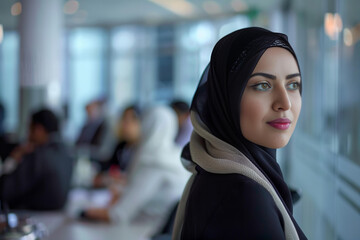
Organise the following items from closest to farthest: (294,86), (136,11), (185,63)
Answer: (294,86) < (136,11) < (185,63)

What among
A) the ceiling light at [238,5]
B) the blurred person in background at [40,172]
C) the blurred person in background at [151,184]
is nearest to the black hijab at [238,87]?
the blurred person in background at [151,184]

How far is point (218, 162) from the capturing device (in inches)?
35.1

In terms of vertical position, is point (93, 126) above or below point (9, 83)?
below

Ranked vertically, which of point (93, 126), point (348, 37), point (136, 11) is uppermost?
point (136, 11)

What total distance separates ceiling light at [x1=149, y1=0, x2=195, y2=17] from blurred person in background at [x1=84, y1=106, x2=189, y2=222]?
581 cm

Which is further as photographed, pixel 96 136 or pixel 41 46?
pixel 96 136

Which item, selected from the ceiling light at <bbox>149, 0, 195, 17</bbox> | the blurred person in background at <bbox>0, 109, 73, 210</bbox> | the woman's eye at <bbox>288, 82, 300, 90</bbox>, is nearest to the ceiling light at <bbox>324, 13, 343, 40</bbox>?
the woman's eye at <bbox>288, 82, 300, 90</bbox>

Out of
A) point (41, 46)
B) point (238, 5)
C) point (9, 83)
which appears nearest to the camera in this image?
point (41, 46)

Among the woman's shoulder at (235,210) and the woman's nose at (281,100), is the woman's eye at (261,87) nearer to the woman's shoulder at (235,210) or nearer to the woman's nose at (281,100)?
the woman's nose at (281,100)

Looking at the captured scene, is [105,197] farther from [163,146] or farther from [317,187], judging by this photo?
[317,187]

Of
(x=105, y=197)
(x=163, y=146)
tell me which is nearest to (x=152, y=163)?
(x=163, y=146)

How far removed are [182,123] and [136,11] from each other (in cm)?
606

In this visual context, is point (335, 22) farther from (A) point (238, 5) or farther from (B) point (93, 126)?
(A) point (238, 5)

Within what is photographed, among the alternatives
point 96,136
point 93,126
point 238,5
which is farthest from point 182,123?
point 238,5
